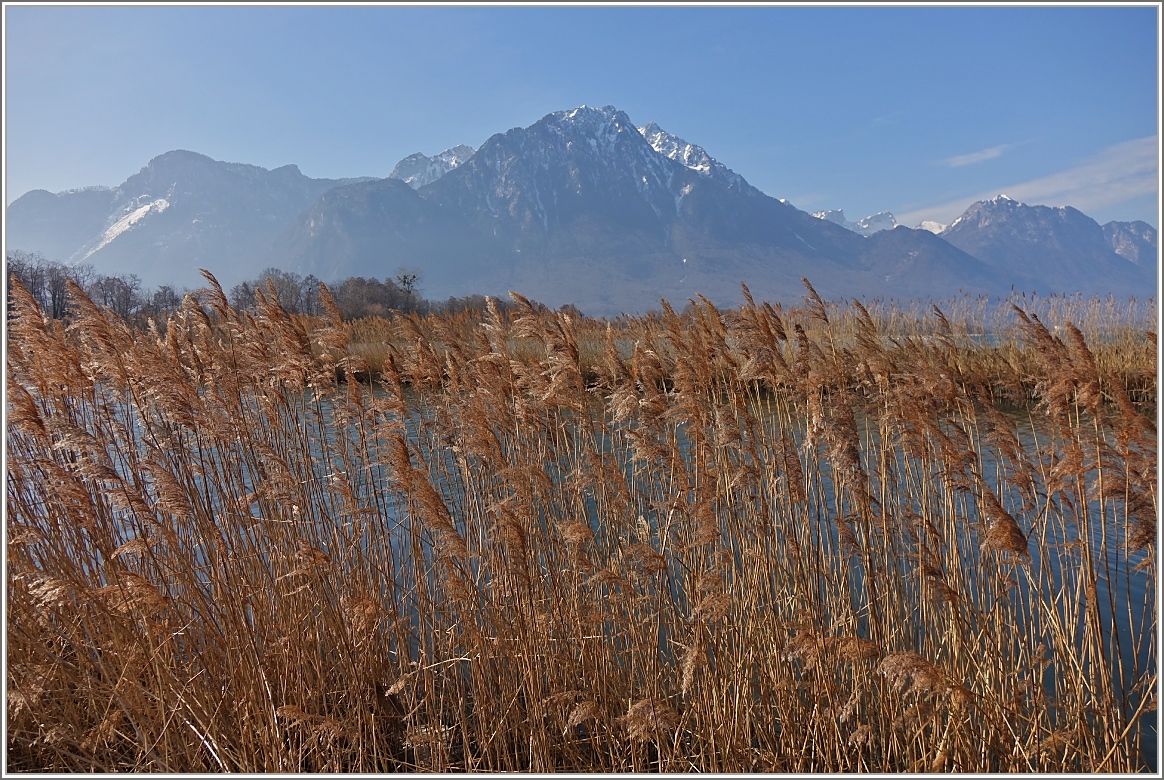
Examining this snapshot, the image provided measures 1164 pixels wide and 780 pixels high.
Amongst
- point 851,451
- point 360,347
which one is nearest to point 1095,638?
point 851,451

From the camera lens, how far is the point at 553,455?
419 cm

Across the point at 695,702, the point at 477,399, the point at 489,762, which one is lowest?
the point at 489,762

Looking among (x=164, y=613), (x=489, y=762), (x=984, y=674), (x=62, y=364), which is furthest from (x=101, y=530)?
(x=984, y=674)

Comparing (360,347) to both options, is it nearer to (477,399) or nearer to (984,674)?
(477,399)

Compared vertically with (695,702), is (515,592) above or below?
above

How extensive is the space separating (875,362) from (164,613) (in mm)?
4030

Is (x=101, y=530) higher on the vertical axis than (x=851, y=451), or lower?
lower

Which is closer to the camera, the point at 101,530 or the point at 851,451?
the point at 851,451

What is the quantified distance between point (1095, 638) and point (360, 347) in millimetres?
12465

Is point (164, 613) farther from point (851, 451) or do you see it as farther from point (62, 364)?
point (851, 451)

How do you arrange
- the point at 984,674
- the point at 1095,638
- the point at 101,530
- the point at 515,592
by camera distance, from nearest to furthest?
the point at 1095,638
the point at 984,674
the point at 515,592
the point at 101,530

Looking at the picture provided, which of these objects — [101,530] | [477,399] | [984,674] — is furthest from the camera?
[477,399]

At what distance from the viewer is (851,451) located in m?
2.66

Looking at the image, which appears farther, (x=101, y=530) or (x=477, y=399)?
(x=477, y=399)
